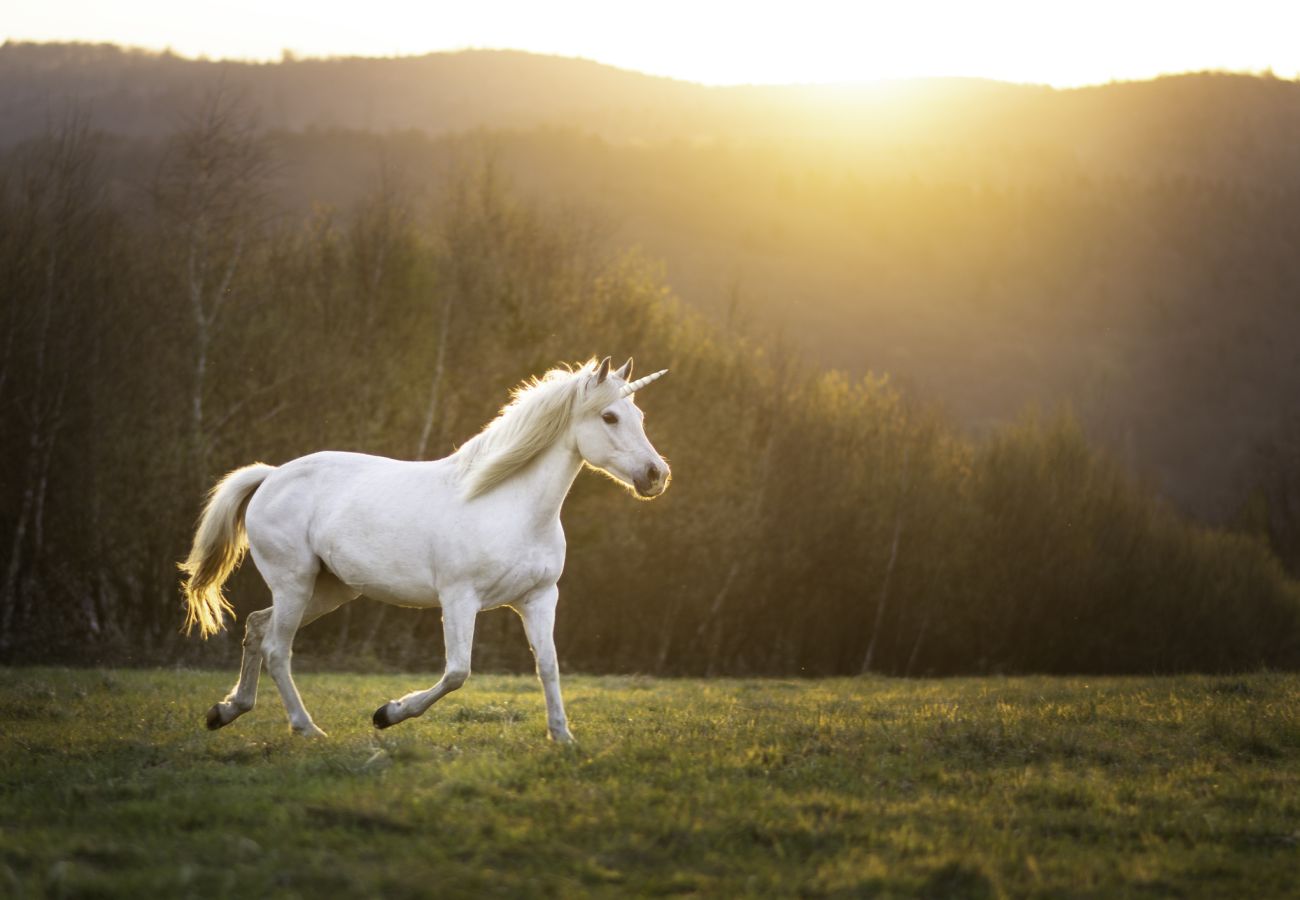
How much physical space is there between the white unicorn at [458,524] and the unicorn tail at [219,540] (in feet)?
1.76

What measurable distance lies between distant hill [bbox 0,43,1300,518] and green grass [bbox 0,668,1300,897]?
3103 inches

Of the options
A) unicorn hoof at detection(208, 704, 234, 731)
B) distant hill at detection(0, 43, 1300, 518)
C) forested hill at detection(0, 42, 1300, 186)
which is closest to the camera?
unicorn hoof at detection(208, 704, 234, 731)

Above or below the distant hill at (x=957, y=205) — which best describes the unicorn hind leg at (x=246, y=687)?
below

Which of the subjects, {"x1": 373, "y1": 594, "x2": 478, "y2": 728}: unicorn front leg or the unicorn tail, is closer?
{"x1": 373, "y1": 594, "x2": 478, "y2": 728}: unicorn front leg

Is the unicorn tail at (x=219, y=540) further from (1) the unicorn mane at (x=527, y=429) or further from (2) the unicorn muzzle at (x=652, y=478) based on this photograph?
(2) the unicorn muzzle at (x=652, y=478)

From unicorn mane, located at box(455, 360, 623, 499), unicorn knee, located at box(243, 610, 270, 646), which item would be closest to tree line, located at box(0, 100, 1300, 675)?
unicorn knee, located at box(243, 610, 270, 646)

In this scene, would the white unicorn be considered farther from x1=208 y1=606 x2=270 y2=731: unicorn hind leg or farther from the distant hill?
the distant hill

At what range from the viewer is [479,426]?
103 ft

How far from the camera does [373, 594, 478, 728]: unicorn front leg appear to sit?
8953 mm

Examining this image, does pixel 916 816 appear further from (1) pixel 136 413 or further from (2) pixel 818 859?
(1) pixel 136 413

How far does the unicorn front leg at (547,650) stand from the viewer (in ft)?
30.7

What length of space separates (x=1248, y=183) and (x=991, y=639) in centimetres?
8688

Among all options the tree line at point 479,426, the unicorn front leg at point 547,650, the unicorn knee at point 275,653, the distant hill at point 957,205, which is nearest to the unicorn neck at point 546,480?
the unicorn front leg at point 547,650

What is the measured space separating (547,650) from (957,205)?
12835 centimetres
